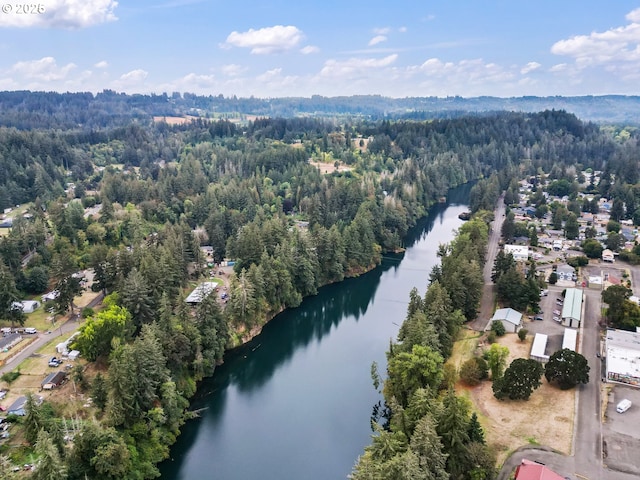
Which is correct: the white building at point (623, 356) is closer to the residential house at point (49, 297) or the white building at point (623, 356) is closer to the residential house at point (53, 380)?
the residential house at point (53, 380)

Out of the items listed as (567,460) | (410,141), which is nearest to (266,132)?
(410,141)

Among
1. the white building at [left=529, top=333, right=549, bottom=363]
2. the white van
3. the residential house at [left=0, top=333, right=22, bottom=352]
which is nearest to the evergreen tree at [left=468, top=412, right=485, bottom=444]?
the white van

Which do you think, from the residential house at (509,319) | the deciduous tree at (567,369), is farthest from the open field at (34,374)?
the residential house at (509,319)

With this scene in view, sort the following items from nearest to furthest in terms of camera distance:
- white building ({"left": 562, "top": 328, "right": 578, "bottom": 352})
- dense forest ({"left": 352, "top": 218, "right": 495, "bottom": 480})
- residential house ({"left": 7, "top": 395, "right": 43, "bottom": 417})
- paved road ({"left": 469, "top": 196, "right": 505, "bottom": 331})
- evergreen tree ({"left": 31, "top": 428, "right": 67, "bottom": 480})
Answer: evergreen tree ({"left": 31, "top": 428, "right": 67, "bottom": 480}) → dense forest ({"left": 352, "top": 218, "right": 495, "bottom": 480}) → residential house ({"left": 7, "top": 395, "right": 43, "bottom": 417}) → white building ({"left": 562, "top": 328, "right": 578, "bottom": 352}) → paved road ({"left": 469, "top": 196, "right": 505, "bottom": 331})

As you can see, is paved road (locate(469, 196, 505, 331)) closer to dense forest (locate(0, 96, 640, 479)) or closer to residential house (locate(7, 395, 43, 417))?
dense forest (locate(0, 96, 640, 479))

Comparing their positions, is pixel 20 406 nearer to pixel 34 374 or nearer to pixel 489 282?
pixel 34 374

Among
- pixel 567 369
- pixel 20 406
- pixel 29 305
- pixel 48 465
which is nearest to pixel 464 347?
pixel 567 369

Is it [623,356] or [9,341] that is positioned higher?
[9,341]
